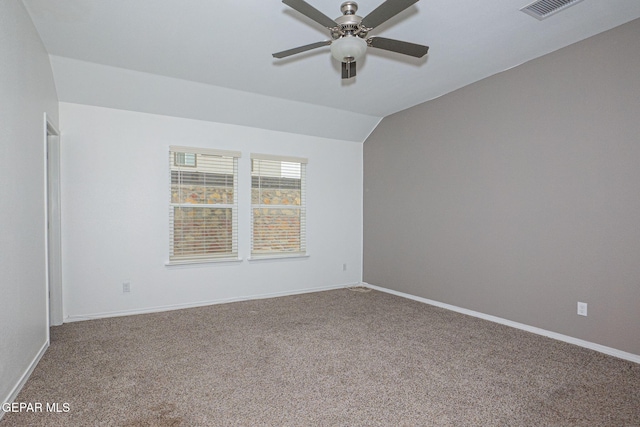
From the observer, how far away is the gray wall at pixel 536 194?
296cm

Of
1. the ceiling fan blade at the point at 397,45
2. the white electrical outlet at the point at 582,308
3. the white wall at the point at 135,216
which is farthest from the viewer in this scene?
the white wall at the point at 135,216

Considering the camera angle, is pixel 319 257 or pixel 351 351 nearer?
pixel 351 351

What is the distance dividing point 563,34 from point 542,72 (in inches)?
18.0

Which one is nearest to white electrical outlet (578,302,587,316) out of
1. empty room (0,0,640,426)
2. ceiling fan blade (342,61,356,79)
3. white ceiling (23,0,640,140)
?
empty room (0,0,640,426)

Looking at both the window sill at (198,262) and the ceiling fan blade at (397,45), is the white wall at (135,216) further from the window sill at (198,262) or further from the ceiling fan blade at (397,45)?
the ceiling fan blade at (397,45)

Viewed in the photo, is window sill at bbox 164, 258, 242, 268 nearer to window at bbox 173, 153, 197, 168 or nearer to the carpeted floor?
the carpeted floor

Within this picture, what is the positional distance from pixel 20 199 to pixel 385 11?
273cm

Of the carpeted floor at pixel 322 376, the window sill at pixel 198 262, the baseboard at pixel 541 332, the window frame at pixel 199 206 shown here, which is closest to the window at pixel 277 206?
the window frame at pixel 199 206

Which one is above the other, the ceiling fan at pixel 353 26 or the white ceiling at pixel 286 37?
the white ceiling at pixel 286 37

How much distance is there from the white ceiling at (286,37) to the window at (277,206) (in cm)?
129

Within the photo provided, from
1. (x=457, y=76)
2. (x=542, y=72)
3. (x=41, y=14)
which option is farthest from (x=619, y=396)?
(x=41, y=14)

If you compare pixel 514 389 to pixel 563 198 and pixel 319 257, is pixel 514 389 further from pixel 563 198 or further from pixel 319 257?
pixel 319 257

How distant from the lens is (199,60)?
3.52 metres

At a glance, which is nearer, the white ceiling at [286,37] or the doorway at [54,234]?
the white ceiling at [286,37]
